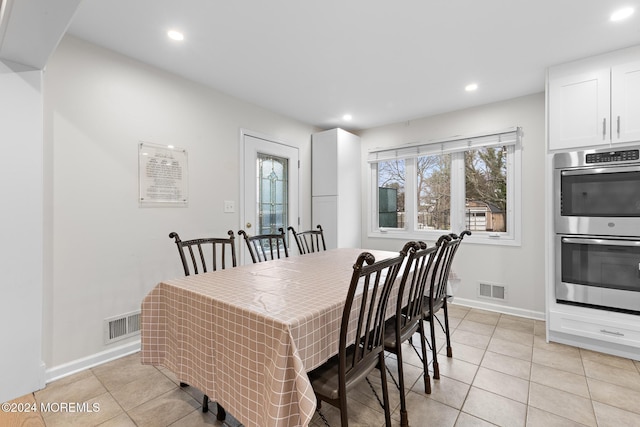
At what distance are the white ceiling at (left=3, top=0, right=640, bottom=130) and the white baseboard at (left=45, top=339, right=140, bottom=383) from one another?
236 cm

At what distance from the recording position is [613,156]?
2.32 m

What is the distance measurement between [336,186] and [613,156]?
2.69m

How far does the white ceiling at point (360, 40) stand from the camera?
6.02 feet

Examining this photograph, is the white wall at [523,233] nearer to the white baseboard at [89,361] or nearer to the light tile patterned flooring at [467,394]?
the light tile patterned flooring at [467,394]

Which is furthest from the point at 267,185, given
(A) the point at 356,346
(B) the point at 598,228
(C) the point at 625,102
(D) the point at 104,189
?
(C) the point at 625,102

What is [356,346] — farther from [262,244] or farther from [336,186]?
[336,186]

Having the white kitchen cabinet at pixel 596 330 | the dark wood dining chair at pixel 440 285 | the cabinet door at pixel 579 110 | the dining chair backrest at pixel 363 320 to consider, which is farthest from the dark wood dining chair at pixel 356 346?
the cabinet door at pixel 579 110

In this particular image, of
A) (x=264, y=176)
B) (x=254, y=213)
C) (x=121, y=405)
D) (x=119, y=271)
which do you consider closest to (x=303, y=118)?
(x=264, y=176)

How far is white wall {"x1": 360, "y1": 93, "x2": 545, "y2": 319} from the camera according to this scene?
313 centimetres

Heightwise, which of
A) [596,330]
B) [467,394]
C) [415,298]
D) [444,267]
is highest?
[444,267]

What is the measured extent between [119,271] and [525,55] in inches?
147

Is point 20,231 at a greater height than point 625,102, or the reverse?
point 625,102

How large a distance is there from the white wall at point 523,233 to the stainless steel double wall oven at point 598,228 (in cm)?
64

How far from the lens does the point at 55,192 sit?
2.03 meters
